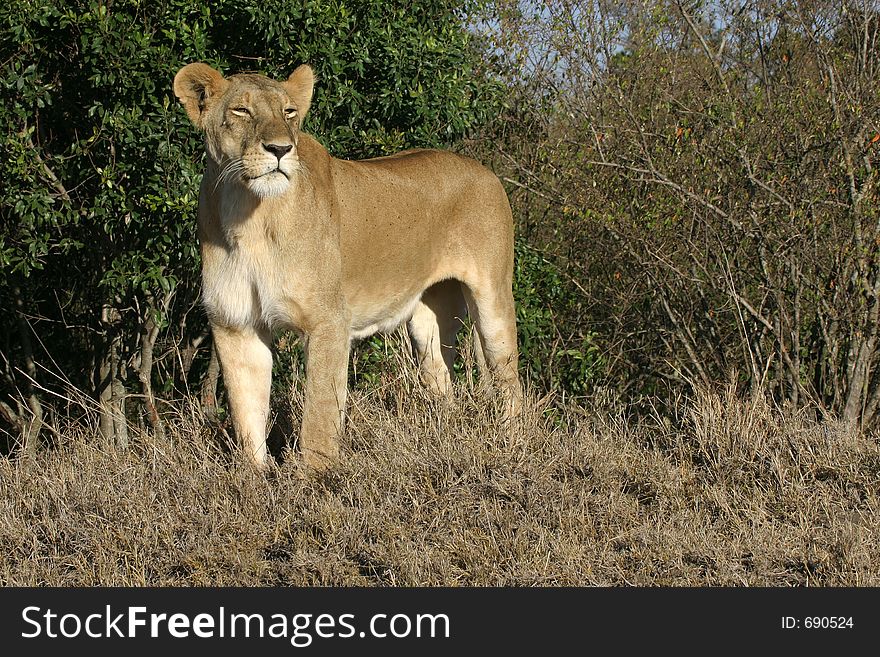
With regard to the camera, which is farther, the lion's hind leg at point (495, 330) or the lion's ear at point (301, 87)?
Result: the lion's hind leg at point (495, 330)

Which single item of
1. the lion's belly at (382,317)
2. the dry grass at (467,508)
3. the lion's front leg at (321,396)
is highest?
the lion's belly at (382,317)

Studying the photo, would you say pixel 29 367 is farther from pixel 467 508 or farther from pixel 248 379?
pixel 467 508

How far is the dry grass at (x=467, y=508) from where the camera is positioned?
416 centimetres

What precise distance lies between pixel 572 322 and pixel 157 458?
3869 millimetres

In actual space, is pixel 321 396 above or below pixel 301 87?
below

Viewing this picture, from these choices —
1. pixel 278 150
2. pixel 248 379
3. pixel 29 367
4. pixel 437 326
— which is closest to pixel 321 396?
pixel 248 379

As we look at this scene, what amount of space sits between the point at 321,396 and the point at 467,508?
0.83 meters

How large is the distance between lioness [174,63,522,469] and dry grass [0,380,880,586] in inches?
14.6

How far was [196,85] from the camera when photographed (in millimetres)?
4754

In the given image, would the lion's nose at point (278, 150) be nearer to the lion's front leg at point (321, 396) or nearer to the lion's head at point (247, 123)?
the lion's head at point (247, 123)

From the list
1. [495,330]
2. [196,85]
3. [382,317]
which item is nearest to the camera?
[196,85]

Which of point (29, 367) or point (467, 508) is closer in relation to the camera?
point (467, 508)

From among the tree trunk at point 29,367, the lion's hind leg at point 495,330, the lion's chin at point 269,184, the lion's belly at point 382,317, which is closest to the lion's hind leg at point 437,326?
the lion's hind leg at point 495,330

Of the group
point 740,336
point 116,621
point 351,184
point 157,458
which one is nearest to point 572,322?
point 740,336
